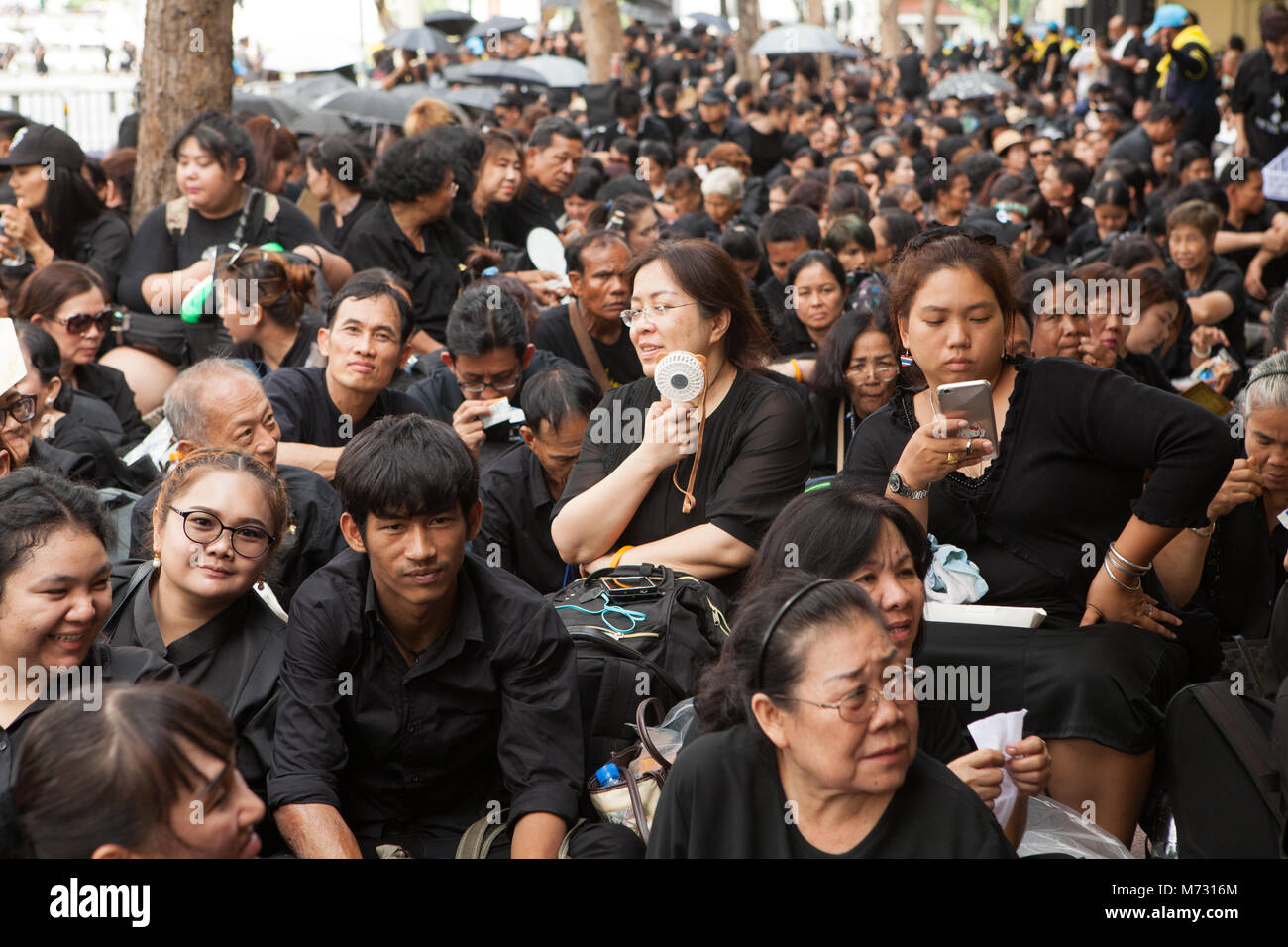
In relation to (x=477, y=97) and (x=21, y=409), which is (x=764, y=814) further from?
(x=477, y=97)

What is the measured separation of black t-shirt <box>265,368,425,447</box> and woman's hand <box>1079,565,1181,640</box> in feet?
7.94

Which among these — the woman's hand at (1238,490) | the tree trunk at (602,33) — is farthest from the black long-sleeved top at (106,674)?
the tree trunk at (602,33)

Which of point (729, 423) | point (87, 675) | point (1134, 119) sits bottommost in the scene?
point (87, 675)

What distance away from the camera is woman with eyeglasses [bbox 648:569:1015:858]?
220cm

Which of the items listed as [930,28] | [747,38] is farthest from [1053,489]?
[930,28]

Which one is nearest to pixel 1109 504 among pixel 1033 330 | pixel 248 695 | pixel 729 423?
pixel 729 423

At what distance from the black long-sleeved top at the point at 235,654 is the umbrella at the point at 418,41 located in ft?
61.5

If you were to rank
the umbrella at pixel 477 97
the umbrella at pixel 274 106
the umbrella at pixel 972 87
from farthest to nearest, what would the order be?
the umbrella at pixel 972 87, the umbrella at pixel 477 97, the umbrella at pixel 274 106

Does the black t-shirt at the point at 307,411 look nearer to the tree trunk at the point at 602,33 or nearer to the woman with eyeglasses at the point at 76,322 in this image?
the woman with eyeglasses at the point at 76,322

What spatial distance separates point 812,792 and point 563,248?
526cm

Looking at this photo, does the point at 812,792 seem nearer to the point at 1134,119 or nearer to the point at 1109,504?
the point at 1109,504

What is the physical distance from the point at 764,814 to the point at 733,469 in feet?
4.78

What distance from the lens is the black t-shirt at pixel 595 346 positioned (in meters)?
5.64

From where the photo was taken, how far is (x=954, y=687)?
3125 mm
